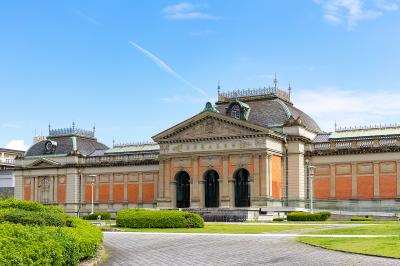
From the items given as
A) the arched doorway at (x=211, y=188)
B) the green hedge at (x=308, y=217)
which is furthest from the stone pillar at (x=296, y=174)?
the green hedge at (x=308, y=217)

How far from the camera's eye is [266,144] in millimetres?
70375

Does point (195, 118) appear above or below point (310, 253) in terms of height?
above

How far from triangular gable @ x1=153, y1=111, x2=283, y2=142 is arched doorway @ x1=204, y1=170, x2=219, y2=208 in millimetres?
4573

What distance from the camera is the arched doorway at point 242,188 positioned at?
72.7 meters

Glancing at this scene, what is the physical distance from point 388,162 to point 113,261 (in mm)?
51792

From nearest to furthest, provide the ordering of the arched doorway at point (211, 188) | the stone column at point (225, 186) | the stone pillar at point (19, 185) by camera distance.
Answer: the stone column at point (225, 186)
the arched doorway at point (211, 188)
the stone pillar at point (19, 185)

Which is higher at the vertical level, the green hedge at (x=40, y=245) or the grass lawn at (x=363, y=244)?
the green hedge at (x=40, y=245)

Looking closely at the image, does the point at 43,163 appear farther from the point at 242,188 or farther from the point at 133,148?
the point at 242,188

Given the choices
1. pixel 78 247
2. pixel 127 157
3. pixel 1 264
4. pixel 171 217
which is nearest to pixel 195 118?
pixel 127 157

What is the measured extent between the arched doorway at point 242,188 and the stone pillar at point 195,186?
4.58 m

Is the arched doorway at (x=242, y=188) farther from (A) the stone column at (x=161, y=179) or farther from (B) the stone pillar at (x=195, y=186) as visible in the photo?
(A) the stone column at (x=161, y=179)

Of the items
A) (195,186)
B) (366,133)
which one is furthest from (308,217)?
(366,133)

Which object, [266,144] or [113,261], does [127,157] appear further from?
[113,261]

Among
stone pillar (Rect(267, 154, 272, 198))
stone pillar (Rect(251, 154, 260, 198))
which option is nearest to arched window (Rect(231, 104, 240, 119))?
stone pillar (Rect(251, 154, 260, 198))
